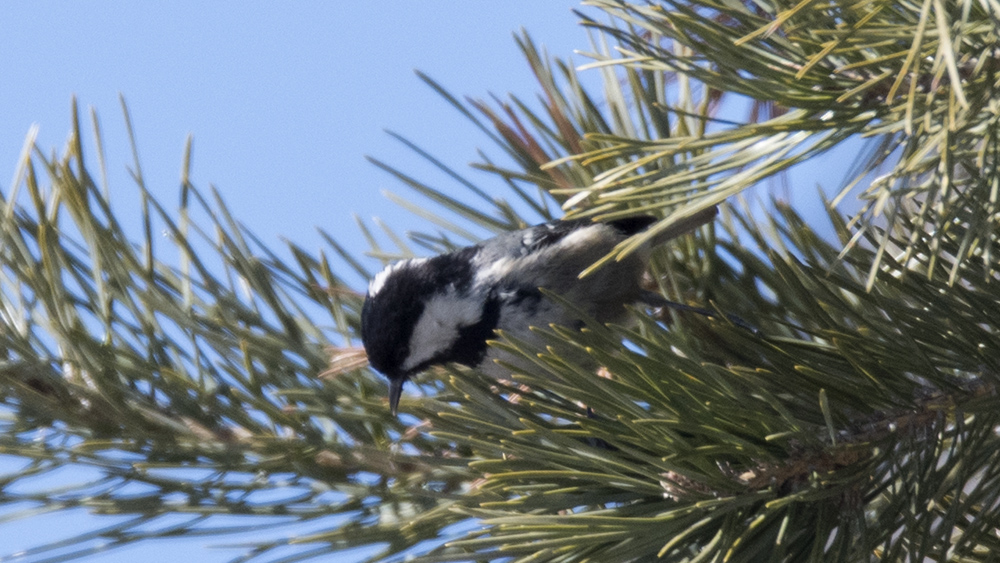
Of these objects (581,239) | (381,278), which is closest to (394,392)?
(381,278)

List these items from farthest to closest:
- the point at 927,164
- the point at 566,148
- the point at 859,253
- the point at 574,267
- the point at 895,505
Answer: the point at 574,267 < the point at 566,148 < the point at 859,253 < the point at 895,505 < the point at 927,164

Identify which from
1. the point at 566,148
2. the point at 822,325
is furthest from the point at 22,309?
the point at 822,325

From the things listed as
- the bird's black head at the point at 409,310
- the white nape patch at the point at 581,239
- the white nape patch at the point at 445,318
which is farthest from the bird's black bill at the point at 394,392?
the white nape patch at the point at 581,239

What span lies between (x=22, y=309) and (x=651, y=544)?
0.55 metres

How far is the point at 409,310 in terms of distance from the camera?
1212 mm

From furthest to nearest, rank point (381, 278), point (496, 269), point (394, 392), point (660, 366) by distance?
1. point (496, 269)
2. point (381, 278)
3. point (394, 392)
4. point (660, 366)

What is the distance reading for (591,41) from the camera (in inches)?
38.0

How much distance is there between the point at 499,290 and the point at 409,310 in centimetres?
12

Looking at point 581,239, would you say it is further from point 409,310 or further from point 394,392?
point 394,392

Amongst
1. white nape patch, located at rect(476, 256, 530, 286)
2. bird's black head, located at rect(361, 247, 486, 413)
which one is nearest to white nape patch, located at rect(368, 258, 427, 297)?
bird's black head, located at rect(361, 247, 486, 413)

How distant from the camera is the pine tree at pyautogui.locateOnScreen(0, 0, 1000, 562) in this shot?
552 mm

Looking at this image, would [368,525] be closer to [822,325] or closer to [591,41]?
[822,325]

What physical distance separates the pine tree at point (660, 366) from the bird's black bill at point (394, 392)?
12 mm

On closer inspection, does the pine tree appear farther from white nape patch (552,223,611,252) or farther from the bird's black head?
white nape patch (552,223,611,252)
